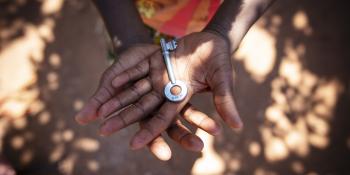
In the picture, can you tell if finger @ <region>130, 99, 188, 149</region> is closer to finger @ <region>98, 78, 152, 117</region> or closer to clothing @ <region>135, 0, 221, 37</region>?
finger @ <region>98, 78, 152, 117</region>

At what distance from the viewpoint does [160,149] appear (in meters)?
1.97

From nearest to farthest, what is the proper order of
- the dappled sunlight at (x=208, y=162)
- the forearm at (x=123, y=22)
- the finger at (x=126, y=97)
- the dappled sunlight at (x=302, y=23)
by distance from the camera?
the finger at (x=126, y=97) → the forearm at (x=123, y=22) → the dappled sunlight at (x=208, y=162) → the dappled sunlight at (x=302, y=23)

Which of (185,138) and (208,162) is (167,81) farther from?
(208,162)

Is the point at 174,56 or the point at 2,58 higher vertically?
the point at 2,58

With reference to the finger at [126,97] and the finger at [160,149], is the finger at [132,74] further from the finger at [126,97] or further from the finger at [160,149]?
the finger at [160,149]

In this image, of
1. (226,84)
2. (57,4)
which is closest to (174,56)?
(226,84)

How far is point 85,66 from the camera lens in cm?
386

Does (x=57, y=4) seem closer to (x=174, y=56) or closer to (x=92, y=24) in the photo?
(x=92, y=24)

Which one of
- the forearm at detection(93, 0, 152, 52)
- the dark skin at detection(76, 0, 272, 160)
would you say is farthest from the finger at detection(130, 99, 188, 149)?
the forearm at detection(93, 0, 152, 52)

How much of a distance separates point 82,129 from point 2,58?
1.17 meters

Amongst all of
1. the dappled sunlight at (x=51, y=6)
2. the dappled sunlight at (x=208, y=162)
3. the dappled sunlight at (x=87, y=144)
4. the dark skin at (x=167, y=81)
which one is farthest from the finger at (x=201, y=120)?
the dappled sunlight at (x=51, y=6)

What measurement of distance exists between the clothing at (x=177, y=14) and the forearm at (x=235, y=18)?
26 cm

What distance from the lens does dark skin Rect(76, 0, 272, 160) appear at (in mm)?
1972

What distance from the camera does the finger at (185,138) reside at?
1.95m
